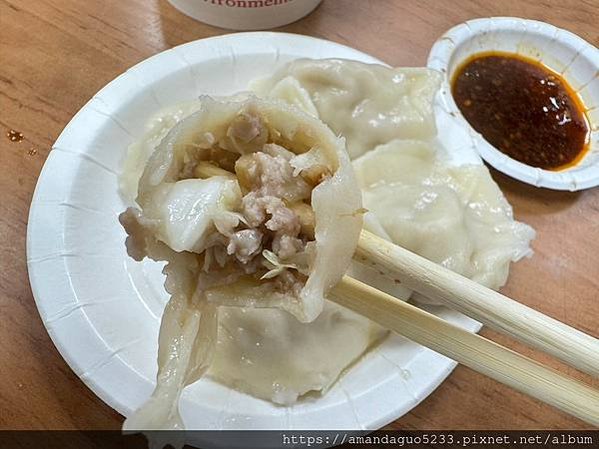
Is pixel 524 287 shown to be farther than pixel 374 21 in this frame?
No

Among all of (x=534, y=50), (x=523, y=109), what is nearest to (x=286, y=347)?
(x=523, y=109)

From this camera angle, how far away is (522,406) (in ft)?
5.59

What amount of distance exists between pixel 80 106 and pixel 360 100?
3.26ft

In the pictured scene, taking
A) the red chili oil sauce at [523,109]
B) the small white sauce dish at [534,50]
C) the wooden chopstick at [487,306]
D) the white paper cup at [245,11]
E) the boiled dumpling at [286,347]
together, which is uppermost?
the wooden chopstick at [487,306]

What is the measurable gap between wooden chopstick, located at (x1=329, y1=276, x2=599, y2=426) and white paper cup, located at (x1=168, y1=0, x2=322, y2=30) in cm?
131

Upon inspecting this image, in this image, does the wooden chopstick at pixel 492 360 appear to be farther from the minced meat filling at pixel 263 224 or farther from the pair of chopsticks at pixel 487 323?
the minced meat filling at pixel 263 224

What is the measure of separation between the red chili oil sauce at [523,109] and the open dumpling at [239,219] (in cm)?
133

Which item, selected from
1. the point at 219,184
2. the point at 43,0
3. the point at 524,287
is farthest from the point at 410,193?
the point at 43,0

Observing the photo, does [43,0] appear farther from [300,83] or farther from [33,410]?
[33,410]

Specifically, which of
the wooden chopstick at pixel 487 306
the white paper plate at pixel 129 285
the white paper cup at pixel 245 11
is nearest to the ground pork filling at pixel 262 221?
the wooden chopstick at pixel 487 306

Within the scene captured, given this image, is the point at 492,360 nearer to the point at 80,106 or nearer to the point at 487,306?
the point at 487,306

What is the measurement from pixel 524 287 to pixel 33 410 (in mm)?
1526

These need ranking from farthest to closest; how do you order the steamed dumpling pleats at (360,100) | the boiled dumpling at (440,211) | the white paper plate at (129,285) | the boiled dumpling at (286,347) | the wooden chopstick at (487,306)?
the steamed dumpling pleats at (360,100) → the boiled dumpling at (440,211) → the boiled dumpling at (286,347) → the white paper plate at (129,285) → the wooden chopstick at (487,306)

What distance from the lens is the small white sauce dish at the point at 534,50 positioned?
228 cm
